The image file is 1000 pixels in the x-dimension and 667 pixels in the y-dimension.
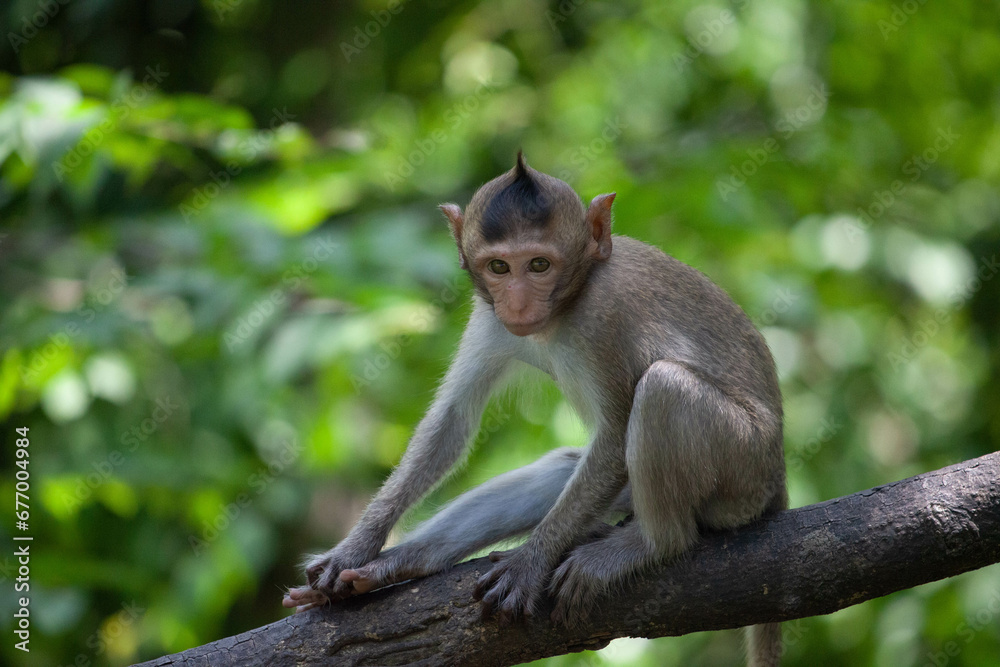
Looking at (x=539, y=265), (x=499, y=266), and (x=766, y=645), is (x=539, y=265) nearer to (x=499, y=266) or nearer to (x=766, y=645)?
(x=499, y=266)

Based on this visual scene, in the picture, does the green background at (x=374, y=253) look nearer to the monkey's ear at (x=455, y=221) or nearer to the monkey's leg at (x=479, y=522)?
the monkey's leg at (x=479, y=522)

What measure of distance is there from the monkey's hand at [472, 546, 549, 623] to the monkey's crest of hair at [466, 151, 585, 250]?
→ 182 cm

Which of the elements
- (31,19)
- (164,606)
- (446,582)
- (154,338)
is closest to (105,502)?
(164,606)

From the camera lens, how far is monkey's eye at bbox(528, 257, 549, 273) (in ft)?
17.3

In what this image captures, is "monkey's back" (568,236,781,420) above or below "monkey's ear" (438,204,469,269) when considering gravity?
below

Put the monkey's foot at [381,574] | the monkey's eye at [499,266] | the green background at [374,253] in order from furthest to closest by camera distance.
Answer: the green background at [374,253], the monkey's eye at [499,266], the monkey's foot at [381,574]

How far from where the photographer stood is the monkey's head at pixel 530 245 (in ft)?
17.1

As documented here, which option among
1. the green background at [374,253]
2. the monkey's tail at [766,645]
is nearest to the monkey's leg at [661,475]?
the monkey's tail at [766,645]

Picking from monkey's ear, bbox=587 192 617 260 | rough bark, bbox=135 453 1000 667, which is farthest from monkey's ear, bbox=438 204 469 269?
rough bark, bbox=135 453 1000 667

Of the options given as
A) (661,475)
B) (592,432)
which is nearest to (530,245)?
(592,432)

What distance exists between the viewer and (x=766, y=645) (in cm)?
550

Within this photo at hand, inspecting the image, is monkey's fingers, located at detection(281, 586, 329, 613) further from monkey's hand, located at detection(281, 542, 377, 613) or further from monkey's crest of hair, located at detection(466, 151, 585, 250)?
monkey's crest of hair, located at detection(466, 151, 585, 250)

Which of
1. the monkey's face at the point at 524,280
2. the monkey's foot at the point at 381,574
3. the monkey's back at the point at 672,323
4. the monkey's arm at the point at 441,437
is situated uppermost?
the monkey's face at the point at 524,280

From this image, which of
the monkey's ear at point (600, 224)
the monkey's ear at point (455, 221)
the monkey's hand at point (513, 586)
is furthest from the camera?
the monkey's ear at point (455, 221)
